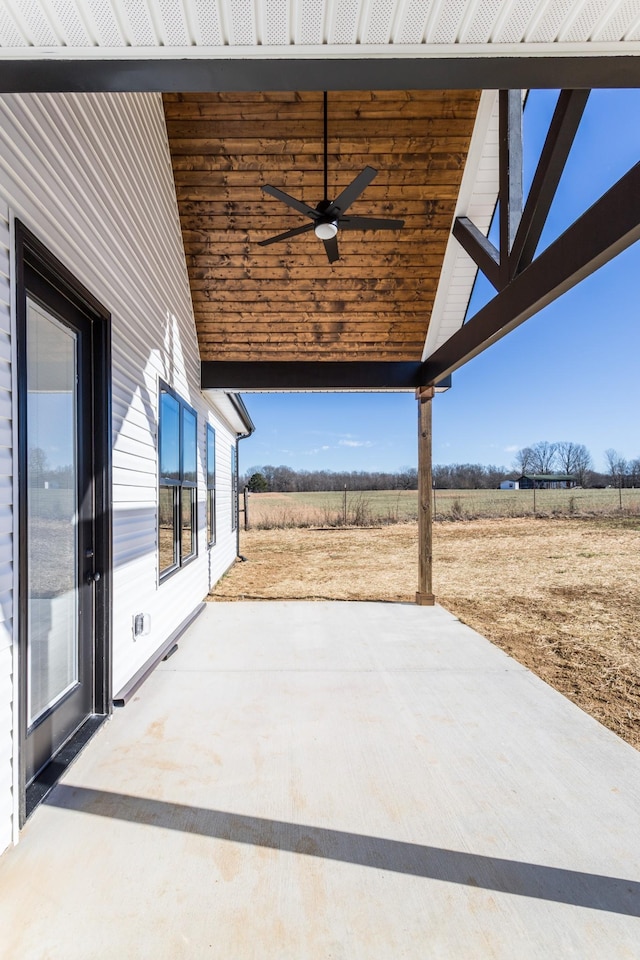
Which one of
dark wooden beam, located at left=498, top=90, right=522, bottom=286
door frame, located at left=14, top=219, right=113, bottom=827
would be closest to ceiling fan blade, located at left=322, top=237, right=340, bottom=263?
dark wooden beam, located at left=498, top=90, right=522, bottom=286

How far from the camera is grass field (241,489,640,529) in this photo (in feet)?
58.5

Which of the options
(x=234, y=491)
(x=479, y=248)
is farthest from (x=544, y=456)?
(x=479, y=248)

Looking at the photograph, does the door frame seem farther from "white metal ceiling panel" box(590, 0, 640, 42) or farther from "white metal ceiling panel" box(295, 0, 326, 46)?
"white metal ceiling panel" box(590, 0, 640, 42)

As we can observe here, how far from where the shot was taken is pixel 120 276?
125 inches

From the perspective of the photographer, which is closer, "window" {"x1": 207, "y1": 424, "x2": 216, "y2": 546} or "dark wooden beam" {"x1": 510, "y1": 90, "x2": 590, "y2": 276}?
"dark wooden beam" {"x1": 510, "y1": 90, "x2": 590, "y2": 276}

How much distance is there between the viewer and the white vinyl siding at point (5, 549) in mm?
1815

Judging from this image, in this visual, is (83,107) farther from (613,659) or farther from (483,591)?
(483,591)

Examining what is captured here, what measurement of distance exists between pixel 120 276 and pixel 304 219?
199 centimetres

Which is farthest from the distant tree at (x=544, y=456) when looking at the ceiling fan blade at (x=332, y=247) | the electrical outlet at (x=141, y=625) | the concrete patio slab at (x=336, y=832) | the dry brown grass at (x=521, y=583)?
the electrical outlet at (x=141, y=625)

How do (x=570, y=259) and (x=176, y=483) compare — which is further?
(x=176, y=483)

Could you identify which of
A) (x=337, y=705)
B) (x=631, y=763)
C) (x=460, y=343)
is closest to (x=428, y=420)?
(x=460, y=343)

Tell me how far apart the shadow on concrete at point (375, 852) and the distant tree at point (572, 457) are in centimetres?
3366

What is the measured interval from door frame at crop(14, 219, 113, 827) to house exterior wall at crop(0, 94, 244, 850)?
7 centimetres

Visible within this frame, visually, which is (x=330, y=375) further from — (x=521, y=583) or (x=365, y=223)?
(x=521, y=583)
